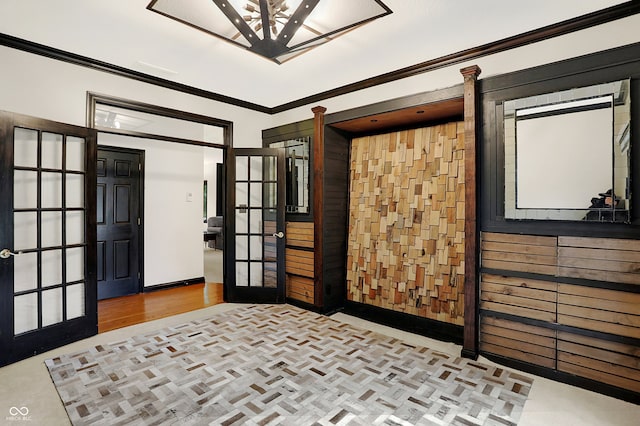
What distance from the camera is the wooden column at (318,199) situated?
159 inches

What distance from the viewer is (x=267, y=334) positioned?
11.1 feet

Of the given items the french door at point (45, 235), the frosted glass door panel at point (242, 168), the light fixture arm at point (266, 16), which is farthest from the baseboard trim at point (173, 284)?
the light fixture arm at point (266, 16)

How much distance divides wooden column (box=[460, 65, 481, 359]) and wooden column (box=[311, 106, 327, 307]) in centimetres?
169

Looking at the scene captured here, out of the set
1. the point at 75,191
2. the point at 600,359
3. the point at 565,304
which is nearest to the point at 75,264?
the point at 75,191

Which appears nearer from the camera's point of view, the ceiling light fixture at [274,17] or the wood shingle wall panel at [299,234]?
the ceiling light fixture at [274,17]

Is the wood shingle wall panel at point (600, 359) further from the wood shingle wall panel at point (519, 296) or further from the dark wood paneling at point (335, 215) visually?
the dark wood paneling at point (335, 215)

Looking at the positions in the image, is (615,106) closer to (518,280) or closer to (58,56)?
(518,280)

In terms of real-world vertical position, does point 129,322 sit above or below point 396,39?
below

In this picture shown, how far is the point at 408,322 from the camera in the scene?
3670 mm

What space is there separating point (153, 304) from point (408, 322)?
322 centimetres

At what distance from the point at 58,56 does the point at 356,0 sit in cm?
279

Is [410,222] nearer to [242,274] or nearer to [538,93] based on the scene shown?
[538,93]

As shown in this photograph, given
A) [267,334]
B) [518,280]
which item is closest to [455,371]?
[518,280]

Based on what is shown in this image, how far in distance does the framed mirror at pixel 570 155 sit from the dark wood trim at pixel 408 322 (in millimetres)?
1331
